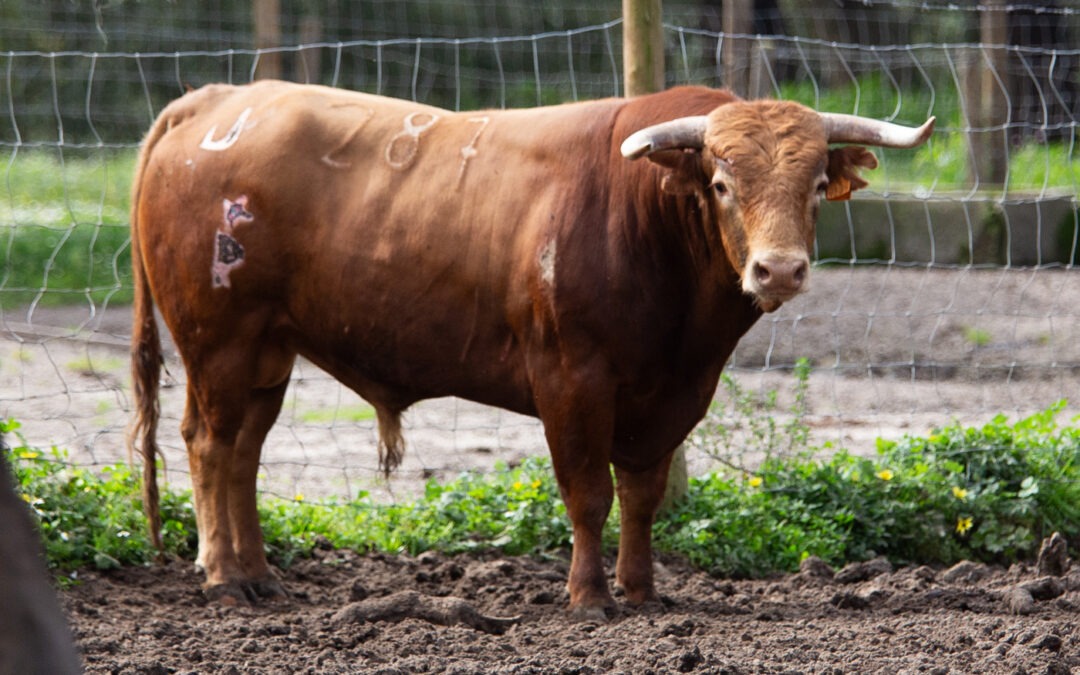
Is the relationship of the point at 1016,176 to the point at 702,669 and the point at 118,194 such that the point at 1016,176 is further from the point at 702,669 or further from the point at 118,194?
the point at 118,194

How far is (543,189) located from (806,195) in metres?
0.95

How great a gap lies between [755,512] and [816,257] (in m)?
1.69

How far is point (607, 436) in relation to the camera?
14.7 ft

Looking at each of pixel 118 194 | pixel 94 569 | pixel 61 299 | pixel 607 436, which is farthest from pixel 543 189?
pixel 118 194

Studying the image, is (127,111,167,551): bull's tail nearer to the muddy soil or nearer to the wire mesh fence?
the wire mesh fence

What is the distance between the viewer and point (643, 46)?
553cm

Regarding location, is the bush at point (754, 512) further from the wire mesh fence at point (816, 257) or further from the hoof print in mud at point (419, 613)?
the hoof print in mud at point (419, 613)

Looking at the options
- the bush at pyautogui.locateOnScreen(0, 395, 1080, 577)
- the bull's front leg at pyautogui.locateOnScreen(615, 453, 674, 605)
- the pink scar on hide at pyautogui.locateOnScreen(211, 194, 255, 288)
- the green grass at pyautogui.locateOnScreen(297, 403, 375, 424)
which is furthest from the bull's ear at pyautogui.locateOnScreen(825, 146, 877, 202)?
the green grass at pyautogui.locateOnScreen(297, 403, 375, 424)

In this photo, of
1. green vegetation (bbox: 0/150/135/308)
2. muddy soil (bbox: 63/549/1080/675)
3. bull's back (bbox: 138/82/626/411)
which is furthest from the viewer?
green vegetation (bbox: 0/150/135/308)

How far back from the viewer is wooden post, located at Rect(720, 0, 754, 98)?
9062mm

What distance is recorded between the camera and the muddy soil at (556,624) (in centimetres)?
378

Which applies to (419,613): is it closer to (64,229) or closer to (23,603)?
(23,603)

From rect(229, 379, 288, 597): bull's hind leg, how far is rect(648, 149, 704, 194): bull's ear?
1888 millimetres

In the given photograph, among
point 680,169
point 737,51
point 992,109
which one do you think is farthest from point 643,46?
point 737,51
